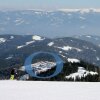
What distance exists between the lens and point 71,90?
22.0 m

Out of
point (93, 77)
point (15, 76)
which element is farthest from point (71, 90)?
point (93, 77)

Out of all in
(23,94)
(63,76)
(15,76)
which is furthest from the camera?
(63,76)

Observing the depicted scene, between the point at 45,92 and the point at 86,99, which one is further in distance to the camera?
the point at 45,92

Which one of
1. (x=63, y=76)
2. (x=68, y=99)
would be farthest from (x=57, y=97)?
(x=63, y=76)

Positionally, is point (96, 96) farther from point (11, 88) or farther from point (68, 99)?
point (11, 88)

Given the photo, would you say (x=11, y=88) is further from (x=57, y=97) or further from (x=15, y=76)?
(x=15, y=76)

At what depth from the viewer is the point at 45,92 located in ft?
67.5

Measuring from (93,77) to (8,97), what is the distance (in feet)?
469

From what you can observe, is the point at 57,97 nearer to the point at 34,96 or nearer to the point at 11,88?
the point at 34,96

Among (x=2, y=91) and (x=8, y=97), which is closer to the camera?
(x=8, y=97)

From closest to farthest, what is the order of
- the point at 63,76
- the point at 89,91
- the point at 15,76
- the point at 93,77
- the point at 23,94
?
the point at 23,94 → the point at 89,91 → the point at 15,76 → the point at 93,77 → the point at 63,76

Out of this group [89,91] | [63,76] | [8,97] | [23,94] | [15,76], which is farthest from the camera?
[63,76]

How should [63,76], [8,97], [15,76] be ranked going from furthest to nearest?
[63,76], [15,76], [8,97]

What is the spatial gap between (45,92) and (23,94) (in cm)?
157
